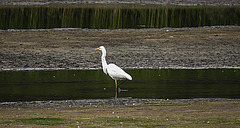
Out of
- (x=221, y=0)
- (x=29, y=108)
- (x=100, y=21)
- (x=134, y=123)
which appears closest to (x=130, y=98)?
(x=29, y=108)

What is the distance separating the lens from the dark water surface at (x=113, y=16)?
37.6 m

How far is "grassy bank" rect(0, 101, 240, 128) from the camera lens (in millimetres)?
11281

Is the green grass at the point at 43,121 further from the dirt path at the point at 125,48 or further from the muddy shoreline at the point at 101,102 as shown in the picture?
the dirt path at the point at 125,48

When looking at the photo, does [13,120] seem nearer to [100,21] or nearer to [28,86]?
[28,86]

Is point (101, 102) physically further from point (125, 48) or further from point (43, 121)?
point (125, 48)

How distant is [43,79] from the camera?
1991cm

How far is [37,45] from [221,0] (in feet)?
99.2

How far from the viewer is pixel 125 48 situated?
88.9ft

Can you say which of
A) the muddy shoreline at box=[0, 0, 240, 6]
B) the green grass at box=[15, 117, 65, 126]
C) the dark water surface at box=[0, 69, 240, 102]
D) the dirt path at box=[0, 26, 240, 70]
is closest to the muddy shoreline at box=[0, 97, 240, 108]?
the dark water surface at box=[0, 69, 240, 102]

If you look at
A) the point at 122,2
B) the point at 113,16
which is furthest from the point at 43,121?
the point at 122,2

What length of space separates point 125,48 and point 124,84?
8.21m

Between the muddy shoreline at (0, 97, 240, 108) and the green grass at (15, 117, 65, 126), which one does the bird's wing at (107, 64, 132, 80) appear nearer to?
the muddy shoreline at (0, 97, 240, 108)

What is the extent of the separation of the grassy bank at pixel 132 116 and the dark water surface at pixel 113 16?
2255 cm

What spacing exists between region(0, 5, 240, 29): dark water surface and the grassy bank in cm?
2255
